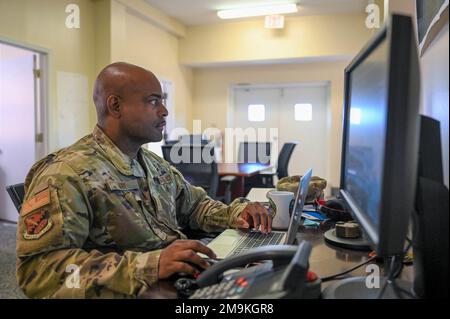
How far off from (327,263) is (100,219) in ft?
2.05

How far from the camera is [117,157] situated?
114 cm

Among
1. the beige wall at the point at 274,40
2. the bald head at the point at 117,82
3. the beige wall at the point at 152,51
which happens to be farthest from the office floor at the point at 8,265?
the beige wall at the point at 274,40

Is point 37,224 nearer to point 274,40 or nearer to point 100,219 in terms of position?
point 100,219

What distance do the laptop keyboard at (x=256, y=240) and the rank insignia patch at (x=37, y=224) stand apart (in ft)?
1.60

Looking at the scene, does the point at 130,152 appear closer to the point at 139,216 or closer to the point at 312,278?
the point at 139,216

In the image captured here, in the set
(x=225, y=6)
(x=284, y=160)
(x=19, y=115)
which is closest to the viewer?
(x=19, y=115)

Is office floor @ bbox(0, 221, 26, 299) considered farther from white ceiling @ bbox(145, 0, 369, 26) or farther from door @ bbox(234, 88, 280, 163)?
door @ bbox(234, 88, 280, 163)

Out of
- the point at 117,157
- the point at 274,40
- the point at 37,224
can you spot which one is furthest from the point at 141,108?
the point at 274,40

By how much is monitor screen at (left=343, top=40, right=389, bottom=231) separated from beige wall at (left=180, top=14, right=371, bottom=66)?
4814 mm

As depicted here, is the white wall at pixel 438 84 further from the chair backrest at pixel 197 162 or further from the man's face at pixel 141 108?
the chair backrest at pixel 197 162

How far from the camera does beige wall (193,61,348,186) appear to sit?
5.77 meters

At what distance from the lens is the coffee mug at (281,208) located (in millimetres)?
1296
